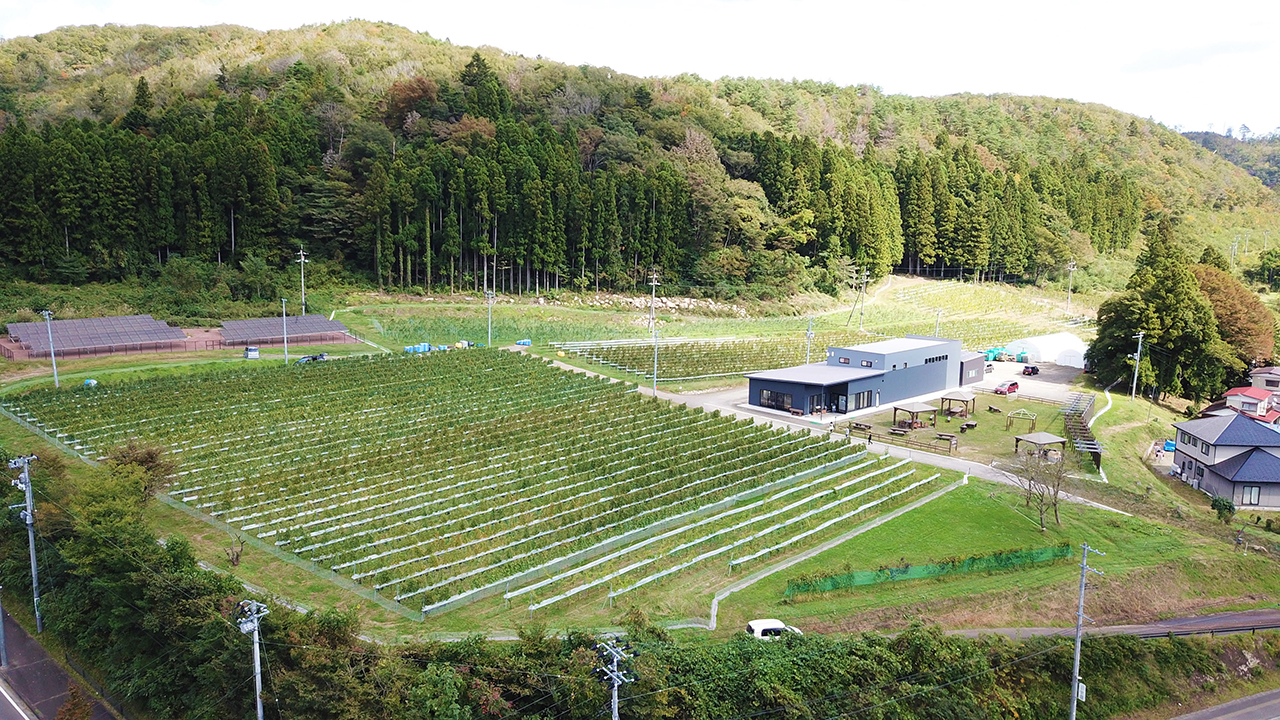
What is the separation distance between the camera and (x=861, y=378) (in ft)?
102

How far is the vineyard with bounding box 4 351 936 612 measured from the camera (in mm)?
16562

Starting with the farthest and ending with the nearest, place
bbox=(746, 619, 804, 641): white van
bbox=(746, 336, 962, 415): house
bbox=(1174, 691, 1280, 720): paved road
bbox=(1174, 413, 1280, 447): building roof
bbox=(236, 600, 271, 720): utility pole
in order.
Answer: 1. bbox=(746, 336, 962, 415): house
2. bbox=(1174, 413, 1280, 447): building roof
3. bbox=(1174, 691, 1280, 720): paved road
4. bbox=(746, 619, 804, 641): white van
5. bbox=(236, 600, 271, 720): utility pole

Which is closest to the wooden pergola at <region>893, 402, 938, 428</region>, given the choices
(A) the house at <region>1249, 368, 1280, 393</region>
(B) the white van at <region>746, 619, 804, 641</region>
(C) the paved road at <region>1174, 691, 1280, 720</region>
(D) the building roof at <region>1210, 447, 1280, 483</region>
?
(D) the building roof at <region>1210, 447, 1280, 483</region>

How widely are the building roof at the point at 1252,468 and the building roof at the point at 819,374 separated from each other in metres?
11.5

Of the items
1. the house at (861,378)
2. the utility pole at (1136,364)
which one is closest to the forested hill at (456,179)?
the house at (861,378)

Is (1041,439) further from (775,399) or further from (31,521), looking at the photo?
(31,521)

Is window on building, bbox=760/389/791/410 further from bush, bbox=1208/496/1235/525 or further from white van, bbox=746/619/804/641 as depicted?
white van, bbox=746/619/804/641

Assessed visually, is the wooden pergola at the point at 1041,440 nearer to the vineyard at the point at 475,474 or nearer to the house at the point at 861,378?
the vineyard at the point at 475,474

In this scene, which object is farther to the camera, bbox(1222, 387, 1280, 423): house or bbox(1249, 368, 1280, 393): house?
bbox(1249, 368, 1280, 393): house

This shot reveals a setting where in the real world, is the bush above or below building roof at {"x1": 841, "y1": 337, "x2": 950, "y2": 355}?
below

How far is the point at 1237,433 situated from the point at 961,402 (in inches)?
359

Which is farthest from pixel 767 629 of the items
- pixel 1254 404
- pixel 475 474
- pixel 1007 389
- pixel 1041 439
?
pixel 1254 404

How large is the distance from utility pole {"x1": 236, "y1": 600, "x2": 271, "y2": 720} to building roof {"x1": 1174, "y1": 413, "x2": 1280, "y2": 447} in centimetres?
2770

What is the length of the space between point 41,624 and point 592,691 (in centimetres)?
1171
